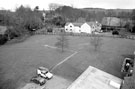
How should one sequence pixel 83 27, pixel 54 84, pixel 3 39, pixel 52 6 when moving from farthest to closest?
pixel 52 6 < pixel 83 27 < pixel 3 39 < pixel 54 84

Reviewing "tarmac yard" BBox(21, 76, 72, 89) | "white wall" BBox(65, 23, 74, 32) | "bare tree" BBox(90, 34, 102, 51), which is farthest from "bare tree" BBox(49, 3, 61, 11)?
"tarmac yard" BBox(21, 76, 72, 89)

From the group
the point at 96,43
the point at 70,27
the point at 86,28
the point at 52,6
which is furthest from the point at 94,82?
the point at 52,6

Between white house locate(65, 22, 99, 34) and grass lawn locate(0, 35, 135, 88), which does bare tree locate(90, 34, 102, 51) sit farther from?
white house locate(65, 22, 99, 34)

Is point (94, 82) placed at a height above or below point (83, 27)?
below

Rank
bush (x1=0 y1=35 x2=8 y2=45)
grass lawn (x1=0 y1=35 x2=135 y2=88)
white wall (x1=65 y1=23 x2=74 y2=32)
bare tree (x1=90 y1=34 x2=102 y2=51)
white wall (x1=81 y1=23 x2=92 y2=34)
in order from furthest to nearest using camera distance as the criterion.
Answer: white wall (x1=65 y1=23 x2=74 y2=32), white wall (x1=81 y1=23 x2=92 y2=34), bush (x1=0 y1=35 x2=8 y2=45), bare tree (x1=90 y1=34 x2=102 y2=51), grass lawn (x1=0 y1=35 x2=135 y2=88)

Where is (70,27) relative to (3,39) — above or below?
above

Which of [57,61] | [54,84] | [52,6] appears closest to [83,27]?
[57,61]

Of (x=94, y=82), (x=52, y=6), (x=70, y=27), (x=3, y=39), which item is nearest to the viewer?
(x=94, y=82)

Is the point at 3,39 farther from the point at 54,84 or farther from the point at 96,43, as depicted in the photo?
the point at 96,43

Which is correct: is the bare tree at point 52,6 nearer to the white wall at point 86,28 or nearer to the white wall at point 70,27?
the white wall at point 70,27

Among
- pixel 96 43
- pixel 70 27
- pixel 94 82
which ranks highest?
pixel 70 27

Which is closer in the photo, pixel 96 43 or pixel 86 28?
pixel 96 43

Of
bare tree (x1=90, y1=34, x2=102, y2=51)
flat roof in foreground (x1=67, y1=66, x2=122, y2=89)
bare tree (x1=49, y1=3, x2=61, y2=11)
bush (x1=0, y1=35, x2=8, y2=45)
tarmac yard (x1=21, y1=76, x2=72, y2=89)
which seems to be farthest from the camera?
bare tree (x1=49, y1=3, x2=61, y2=11)

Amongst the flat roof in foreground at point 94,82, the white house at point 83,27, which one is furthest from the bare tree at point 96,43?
the white house at point 83,27
